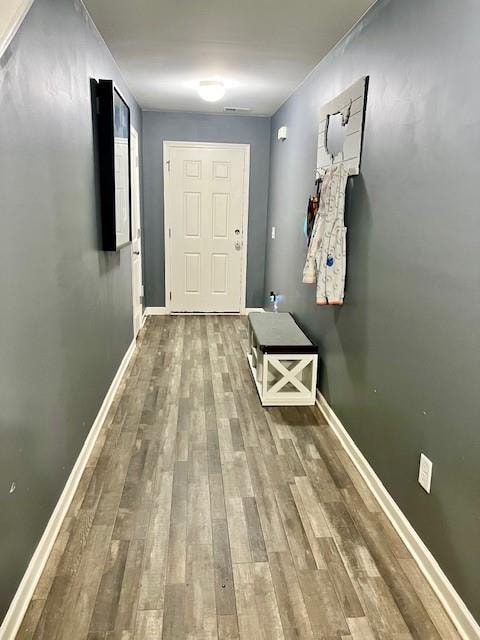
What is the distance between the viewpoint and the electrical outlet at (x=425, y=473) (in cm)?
179

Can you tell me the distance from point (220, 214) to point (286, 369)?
9.25 ft

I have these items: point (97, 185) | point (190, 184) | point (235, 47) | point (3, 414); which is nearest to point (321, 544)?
point (3, 414)

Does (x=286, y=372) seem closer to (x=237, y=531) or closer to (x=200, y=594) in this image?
(x=237, y=531)

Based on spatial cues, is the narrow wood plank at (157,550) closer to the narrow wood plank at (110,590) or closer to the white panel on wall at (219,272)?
the narrow wood plank at (110,590)

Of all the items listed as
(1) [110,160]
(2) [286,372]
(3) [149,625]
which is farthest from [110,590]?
(1) [110,160]

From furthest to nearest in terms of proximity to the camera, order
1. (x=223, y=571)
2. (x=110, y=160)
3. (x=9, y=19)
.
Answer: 1. (x=110, y=160)
2. (x=223, y=571)
3. (x=9, y=19)

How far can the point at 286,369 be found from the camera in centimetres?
330

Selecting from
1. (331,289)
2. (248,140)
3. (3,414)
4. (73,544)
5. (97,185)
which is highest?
(248,140)

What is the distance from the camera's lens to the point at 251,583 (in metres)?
1.73

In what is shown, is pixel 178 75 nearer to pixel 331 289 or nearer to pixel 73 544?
pixel 331 289

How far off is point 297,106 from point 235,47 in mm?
1176

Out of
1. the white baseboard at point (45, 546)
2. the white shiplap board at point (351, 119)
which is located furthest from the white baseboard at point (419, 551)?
the white shiplap board at point (351, 119)

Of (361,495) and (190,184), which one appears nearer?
(361,495)

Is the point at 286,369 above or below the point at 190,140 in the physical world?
below
